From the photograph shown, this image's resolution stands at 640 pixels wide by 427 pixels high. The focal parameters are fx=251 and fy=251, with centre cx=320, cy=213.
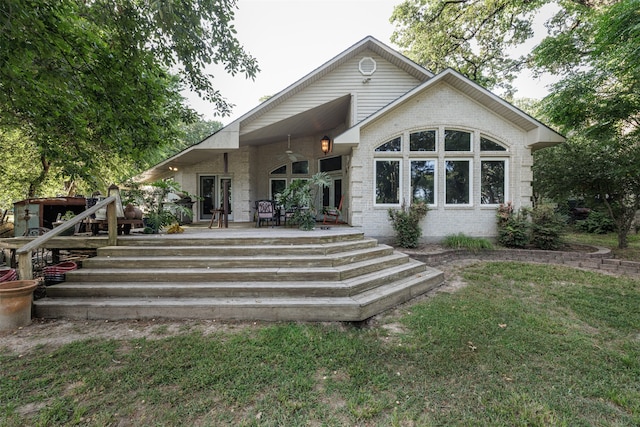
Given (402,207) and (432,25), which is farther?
(432,25)

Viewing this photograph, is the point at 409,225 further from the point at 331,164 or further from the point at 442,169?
the point at 331,164

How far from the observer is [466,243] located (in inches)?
294

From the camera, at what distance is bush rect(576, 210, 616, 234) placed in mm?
11344

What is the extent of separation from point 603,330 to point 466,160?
565cm

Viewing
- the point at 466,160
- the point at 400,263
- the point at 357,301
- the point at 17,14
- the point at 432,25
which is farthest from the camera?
the point at 432,25

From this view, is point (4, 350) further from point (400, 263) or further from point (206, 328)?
point (400, 263)

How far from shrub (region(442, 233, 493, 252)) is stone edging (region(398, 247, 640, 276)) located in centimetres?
18

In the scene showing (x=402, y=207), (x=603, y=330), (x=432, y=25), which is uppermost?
(x=432, y=25)

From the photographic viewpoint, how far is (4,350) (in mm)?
2957

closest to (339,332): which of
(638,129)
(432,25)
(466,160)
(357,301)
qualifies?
(357,301)

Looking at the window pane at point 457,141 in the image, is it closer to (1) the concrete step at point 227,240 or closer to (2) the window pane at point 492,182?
(2) the window pane at point 492,182

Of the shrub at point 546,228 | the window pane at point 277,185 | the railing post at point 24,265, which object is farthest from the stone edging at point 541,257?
the railing post at point 24,265

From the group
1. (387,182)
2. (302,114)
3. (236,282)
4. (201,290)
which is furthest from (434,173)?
(201,290)

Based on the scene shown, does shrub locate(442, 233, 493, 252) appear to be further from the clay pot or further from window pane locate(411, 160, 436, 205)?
the clay pot
